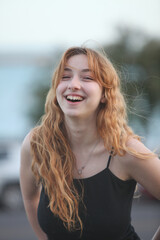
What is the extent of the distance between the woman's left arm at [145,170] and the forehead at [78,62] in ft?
1.99

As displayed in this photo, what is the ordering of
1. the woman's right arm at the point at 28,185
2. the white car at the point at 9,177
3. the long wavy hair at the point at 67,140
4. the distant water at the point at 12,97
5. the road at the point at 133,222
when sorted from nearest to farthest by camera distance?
the long wavy hair at the point at 67,140 < the woman's right arm at the point at 28,185 < the road at the point at 133,222 < the white car at the point at 9,177 < the distant water at the point at 12,97

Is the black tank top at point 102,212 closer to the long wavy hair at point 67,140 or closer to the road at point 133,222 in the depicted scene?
the long wavy hair at point 67,140

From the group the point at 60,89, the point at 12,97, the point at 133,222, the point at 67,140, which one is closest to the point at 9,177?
the point at 133,222

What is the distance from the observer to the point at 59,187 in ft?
7.79

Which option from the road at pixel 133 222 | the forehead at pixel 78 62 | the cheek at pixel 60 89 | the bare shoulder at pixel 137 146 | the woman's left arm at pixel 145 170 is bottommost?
the road at pixel 133 222

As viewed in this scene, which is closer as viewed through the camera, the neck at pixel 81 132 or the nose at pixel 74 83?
the nose at pixel 74 83

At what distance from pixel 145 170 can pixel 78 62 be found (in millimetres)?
801

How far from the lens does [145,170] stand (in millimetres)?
2195

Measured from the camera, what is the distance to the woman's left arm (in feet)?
7.18

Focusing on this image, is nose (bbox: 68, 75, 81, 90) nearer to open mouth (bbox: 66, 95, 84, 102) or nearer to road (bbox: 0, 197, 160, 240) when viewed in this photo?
open mouth (bbox: 66, 95, 84, 102)

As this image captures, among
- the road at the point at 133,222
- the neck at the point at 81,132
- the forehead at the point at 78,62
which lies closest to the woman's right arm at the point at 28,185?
the neck at the point at 81,132

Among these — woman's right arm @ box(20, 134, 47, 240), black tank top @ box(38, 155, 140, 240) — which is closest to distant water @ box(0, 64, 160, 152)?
woman's right arm @ box(20, 134, 47, 240)

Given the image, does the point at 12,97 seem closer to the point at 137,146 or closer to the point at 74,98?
the point at 74,98

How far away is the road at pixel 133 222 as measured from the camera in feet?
22.8
